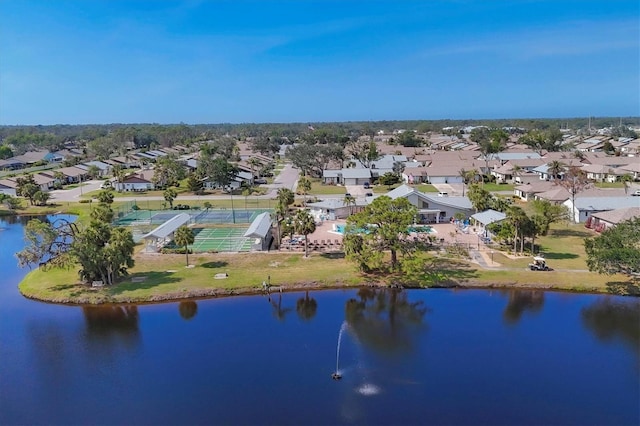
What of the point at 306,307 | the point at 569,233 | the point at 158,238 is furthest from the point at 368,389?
Answer: the point at 569,233

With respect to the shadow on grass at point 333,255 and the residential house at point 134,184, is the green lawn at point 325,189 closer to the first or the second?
the residential house at point 134,184

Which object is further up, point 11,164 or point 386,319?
point 11,164

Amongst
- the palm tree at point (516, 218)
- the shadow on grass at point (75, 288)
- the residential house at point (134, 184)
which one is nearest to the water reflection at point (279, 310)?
the shadow on grass at point (75, 288)

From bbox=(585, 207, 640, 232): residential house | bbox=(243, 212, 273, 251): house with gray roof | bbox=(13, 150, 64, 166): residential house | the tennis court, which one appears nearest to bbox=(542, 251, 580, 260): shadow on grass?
bbox=(585, 207, 640, 232): residential house

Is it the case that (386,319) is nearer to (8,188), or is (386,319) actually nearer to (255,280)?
(255,280)

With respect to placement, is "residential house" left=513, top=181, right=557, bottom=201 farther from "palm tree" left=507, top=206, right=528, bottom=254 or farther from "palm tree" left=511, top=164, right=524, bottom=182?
"palm tree" left=507, top=206, right=528, bottom=254

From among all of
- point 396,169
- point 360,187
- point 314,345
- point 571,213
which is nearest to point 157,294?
point 314,345
